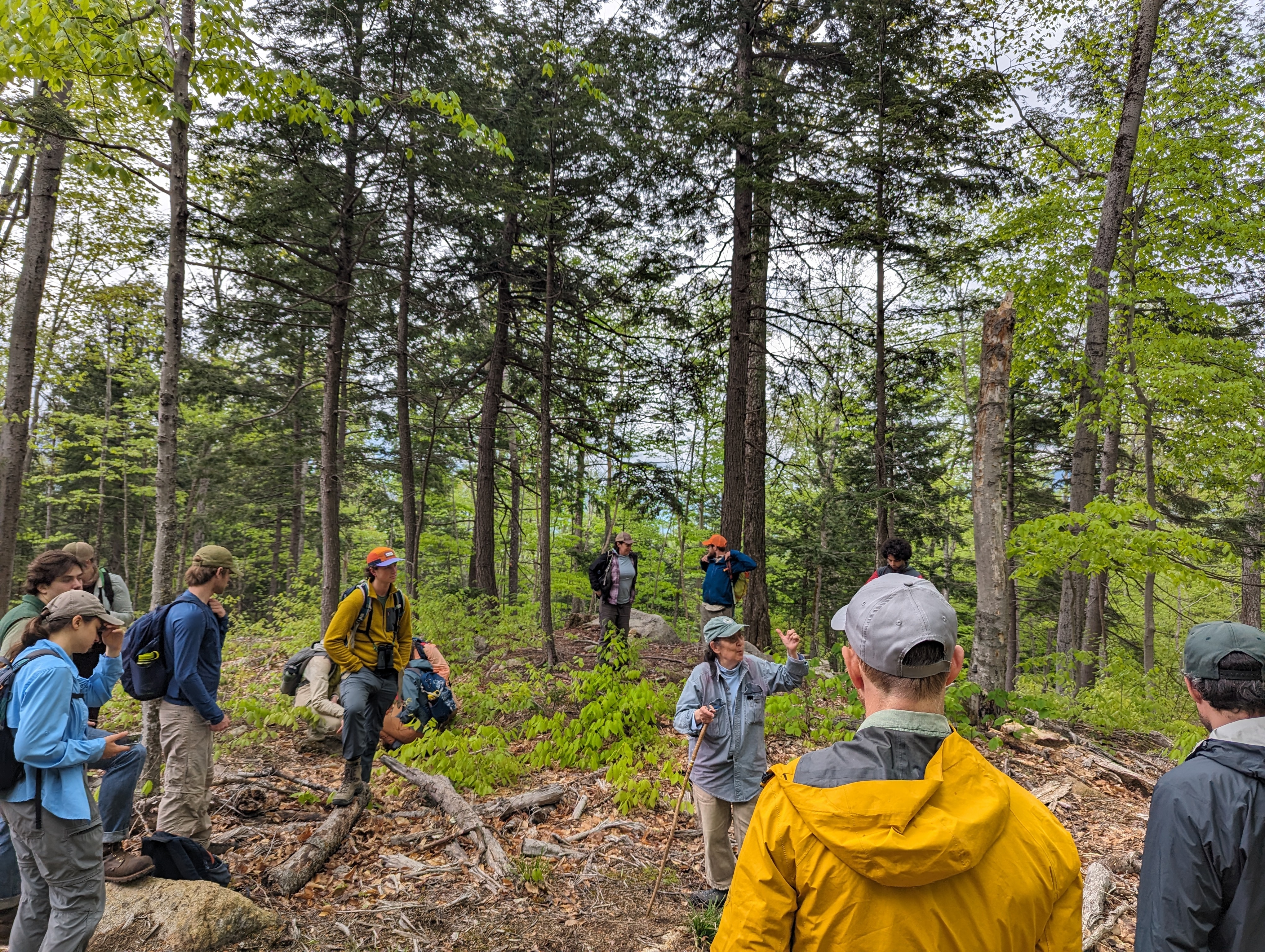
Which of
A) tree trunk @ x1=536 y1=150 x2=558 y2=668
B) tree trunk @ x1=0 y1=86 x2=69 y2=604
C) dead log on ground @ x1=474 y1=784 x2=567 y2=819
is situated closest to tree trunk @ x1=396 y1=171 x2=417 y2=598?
tree trunk @ x1=536 y1=150 x2=558 y2=668

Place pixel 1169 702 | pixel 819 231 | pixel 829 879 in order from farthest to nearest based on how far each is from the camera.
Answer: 1. pixel 1169 702
2. pixel 819 231
3. pixel 829 879

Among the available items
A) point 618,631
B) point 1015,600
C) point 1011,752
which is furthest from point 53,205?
point 1015,600

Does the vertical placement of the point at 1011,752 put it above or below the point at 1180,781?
below

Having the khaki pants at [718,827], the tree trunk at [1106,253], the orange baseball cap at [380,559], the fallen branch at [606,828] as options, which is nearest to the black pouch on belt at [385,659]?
the orange baseball cap at [380,559]

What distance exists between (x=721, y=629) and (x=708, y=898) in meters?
1.90

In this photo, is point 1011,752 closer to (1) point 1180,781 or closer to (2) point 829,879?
(1) point 1180,781

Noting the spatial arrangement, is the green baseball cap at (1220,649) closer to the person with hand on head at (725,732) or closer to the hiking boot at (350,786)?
the person with hand on head at (725,732)

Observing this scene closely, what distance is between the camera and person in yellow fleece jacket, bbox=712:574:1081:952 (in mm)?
1170

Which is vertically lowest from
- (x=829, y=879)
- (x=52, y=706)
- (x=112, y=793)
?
(x=112, y=793)

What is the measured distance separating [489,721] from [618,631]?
9.75 feet

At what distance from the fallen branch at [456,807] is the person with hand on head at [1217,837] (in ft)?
13.4

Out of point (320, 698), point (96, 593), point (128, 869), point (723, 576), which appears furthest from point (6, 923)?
point (723, 576)

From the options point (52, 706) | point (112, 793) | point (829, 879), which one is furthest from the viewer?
point (112, 793)

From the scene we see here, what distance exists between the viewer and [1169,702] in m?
12.4
